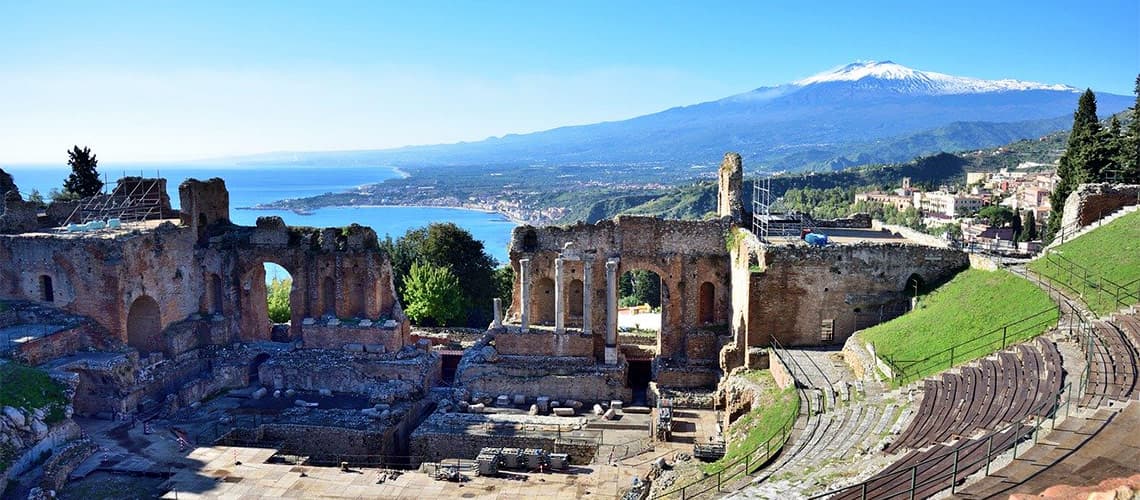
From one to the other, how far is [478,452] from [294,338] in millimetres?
12599

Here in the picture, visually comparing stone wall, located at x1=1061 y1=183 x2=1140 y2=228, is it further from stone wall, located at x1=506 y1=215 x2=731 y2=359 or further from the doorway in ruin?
the doorway in ruin

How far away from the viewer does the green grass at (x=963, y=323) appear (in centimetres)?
2120

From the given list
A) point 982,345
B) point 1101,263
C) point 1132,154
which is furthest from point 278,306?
point 1132,154

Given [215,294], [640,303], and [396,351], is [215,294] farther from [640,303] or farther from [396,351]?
[640,303]

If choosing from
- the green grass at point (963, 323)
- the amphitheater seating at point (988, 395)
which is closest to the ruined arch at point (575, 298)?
the green grass at point (963, 323)

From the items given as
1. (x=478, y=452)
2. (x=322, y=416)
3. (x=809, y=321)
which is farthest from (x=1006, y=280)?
(x=322, y=416)

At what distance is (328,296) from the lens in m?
34.4

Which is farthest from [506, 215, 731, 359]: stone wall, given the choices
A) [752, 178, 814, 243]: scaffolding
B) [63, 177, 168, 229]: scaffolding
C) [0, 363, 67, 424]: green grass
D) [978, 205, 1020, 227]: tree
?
[978, 205, 1020, 227]: tree

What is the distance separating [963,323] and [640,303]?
37275mm

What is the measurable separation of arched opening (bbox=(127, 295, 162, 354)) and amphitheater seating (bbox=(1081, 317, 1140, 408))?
31.8 metres

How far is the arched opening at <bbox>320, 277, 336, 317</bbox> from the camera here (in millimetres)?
34031

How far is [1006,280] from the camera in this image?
24422 mm

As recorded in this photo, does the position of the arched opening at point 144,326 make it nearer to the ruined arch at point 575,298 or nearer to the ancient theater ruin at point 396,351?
the ancient theater ruin at point 396,351

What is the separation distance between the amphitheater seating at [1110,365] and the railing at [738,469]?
6.94 meters
